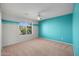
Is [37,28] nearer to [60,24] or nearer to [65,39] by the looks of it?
[60,24]

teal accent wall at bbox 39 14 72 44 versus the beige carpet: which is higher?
teal accent wall at bbox 39 14 72 44

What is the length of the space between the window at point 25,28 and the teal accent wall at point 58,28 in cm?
144

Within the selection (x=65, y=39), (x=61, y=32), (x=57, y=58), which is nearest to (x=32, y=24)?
(x=61, y=32)

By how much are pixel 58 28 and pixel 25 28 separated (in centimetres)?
307

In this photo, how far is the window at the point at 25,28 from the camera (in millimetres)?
6179

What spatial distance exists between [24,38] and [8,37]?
1.66 metres

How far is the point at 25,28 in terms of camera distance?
661 cm

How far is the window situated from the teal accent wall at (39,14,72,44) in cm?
144

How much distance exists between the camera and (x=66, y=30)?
5.09 metres

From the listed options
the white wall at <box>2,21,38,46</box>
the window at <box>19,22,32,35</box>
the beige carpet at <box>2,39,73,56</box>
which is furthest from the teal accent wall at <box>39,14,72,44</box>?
the white wall at <box>2,21,38,46</box>

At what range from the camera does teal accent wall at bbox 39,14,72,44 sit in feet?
16.2

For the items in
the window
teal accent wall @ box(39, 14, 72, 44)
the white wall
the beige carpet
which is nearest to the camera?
the beige carpet

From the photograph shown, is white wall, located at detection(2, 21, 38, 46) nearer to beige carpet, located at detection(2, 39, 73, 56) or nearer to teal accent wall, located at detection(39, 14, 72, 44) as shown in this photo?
beige carpet, located at detection(2, 39, 73, 56)

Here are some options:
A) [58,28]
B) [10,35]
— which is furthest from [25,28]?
[58,28]
